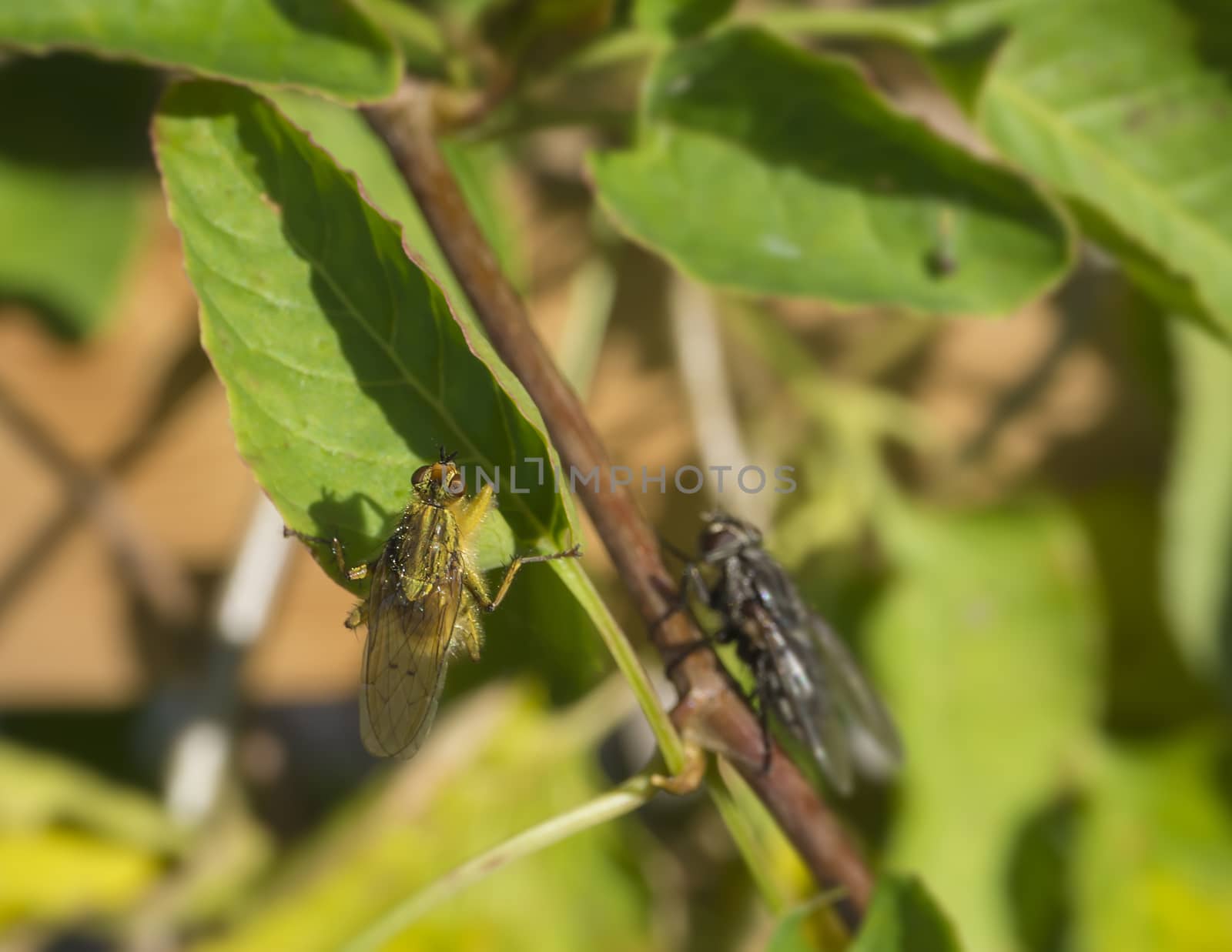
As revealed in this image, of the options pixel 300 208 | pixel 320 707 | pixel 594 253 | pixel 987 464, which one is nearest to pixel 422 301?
pixel 300 208

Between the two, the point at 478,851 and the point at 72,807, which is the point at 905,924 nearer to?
the point at 478,851

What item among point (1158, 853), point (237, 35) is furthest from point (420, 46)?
point (1158, 853)

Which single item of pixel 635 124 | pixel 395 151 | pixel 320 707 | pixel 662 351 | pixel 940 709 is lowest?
pixel 320 707

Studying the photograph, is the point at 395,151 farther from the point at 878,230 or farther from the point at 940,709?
the point at 940,709

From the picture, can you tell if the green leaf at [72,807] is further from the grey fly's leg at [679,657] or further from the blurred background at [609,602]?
the grey fly's leg at [679,657]

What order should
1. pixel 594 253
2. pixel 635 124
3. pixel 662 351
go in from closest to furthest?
1. pixel 635 124
2. pixel 594 253
3. pixel 662 351

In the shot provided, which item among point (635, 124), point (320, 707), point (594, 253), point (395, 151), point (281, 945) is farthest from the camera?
point (320, 707)

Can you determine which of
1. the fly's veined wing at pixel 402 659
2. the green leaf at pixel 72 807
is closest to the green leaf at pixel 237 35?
the fly's veined wing at pixel 402 659
